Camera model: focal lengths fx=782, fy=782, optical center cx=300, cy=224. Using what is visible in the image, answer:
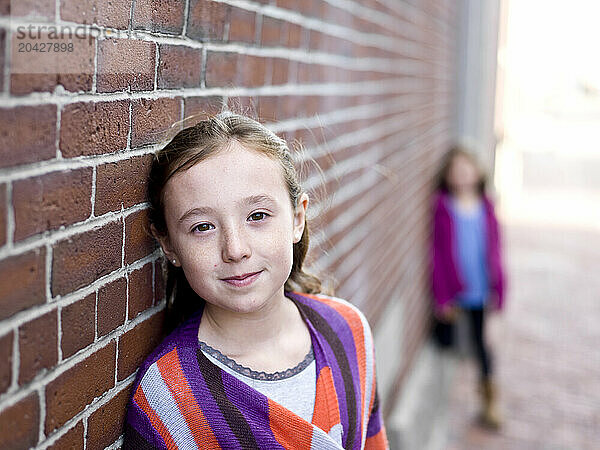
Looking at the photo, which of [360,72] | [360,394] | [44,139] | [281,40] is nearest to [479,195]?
[360,72]

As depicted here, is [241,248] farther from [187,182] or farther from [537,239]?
[537,239]

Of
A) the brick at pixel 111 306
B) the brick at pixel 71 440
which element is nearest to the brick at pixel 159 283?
the brick at pixel 111 306

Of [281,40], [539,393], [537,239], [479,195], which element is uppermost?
[281,40]

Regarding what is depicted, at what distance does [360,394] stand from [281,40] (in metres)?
1.16

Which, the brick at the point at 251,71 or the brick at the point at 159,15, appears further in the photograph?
the brick at the point at 251,71

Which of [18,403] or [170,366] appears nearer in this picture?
[18,403]

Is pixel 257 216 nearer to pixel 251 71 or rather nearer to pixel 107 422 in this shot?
pixel 107 422

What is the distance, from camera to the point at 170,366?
1551mm

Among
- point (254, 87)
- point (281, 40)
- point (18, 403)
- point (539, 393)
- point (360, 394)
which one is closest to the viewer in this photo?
point (18, 403)

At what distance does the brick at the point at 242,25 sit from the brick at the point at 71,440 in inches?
42.2

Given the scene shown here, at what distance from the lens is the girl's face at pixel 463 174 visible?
5605mm

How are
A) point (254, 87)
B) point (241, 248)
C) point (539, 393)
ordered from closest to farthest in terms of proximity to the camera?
1. point (241, 248)
2. point (254, 87)
3. point (539, 393)

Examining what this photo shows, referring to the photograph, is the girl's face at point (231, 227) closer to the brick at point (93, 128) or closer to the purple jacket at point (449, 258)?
the brick at point (93, 128)

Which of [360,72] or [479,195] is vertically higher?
[360,72]
